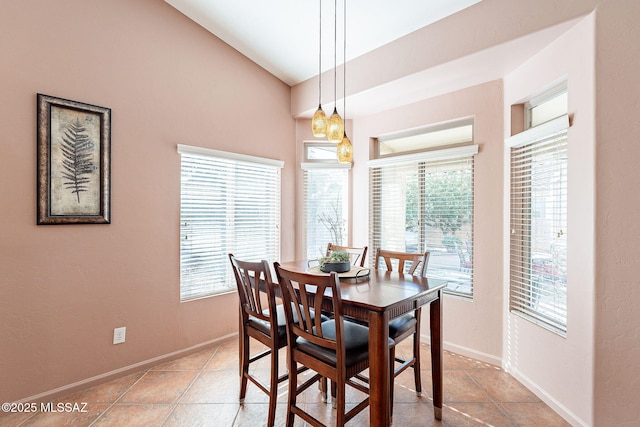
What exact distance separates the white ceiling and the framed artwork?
1424mm

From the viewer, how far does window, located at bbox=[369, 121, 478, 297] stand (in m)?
3.03

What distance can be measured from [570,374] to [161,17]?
4287 millimetres

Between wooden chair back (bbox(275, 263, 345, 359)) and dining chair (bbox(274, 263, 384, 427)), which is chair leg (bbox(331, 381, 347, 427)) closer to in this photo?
dining chair (bbox(274, 263, 384, 427))

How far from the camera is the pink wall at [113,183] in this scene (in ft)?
6.93

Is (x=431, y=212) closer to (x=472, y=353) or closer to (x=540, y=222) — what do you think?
(x=540, y=222)

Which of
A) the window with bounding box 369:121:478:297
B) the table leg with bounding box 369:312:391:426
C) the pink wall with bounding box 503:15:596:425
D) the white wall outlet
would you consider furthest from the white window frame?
the white wall outlet

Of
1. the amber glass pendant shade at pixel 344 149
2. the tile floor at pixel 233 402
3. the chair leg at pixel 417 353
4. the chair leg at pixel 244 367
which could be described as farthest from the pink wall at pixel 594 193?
the chair leg at pixel 244 367

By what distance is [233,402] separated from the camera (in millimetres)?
2221

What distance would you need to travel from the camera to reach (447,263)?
315cm

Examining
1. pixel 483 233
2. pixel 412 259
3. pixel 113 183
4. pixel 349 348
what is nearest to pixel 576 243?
pixel 483 233

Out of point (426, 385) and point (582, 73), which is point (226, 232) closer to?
point (426, 385)

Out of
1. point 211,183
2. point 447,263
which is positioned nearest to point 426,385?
point 447,263

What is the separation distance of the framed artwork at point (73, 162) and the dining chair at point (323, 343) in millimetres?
1721

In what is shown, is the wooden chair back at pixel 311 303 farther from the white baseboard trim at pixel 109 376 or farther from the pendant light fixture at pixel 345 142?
the white baseboard trim at pixel 109 376
